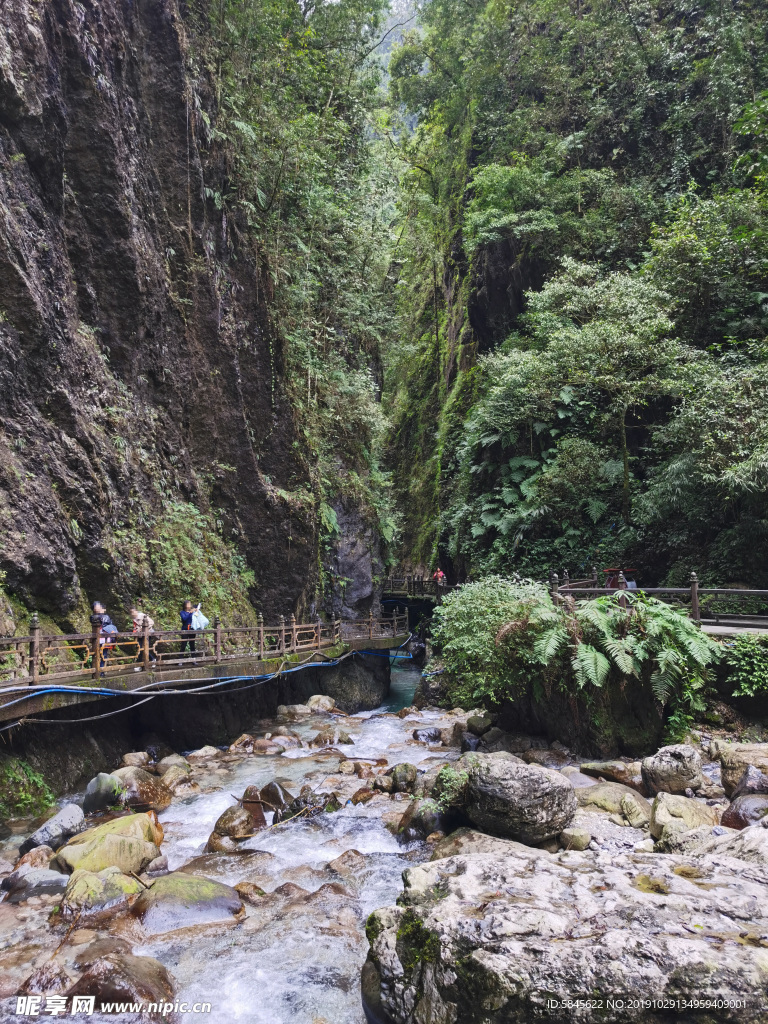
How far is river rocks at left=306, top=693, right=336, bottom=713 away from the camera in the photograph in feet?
57.4

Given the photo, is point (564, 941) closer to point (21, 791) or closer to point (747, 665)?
point (747, 665)

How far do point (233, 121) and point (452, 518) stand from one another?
665 inches

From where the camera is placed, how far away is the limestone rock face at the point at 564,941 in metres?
3.34

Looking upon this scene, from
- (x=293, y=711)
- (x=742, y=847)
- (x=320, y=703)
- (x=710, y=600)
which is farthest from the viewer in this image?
(x=320, y=703)

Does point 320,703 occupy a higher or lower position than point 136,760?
lower

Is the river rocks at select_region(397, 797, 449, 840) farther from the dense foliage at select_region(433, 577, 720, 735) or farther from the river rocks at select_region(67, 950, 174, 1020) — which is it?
the river rocks at select_region(67, 950, 174, 1020)

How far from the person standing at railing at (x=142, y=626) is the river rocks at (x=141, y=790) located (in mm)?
2143

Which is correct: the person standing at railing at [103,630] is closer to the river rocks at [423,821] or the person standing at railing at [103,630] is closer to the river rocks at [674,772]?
the river rocks at [423,821]

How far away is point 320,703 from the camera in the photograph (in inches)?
702

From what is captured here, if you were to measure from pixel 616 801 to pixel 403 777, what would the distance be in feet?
12.3

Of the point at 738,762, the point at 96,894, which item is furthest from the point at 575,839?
the point at 96,894

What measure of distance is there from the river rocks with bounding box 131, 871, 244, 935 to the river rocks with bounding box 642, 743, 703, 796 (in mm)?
5466

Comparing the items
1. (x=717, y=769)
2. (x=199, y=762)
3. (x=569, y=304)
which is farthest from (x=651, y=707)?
(x=569, y=304)

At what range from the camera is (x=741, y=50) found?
20016 millimetres
